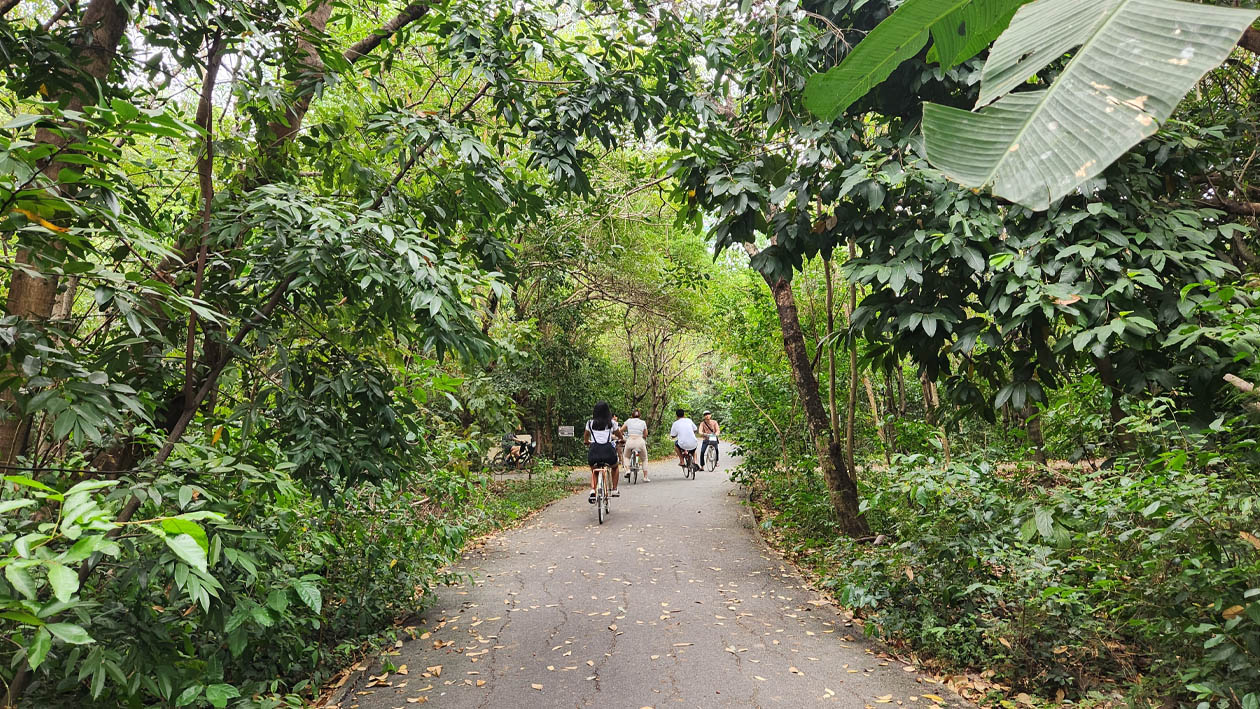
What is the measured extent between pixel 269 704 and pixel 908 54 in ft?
11.1

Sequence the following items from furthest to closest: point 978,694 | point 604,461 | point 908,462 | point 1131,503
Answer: point 604,461, point 908,462, point 978,694, point 1131,503

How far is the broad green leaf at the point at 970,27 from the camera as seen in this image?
0.58 m

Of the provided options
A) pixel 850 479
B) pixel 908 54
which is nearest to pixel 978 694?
pixel 850 479

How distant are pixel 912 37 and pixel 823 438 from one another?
617 cm

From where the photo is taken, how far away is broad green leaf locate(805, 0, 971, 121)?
0.57 m

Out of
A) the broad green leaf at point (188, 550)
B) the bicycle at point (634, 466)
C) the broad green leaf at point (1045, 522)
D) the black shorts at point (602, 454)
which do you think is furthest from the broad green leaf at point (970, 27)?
the bicycle at point (634, 466)

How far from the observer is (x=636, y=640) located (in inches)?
175

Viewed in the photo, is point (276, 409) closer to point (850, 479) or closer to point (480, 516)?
point (480, 516)

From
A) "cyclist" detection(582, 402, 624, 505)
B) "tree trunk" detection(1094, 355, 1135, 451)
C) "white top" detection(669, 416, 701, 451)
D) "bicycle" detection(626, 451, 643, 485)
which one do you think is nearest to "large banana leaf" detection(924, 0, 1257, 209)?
"tree trunk" detection(1094, 355, 1135, 451)

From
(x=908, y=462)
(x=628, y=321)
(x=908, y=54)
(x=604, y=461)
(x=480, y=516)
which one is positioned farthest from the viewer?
(x=628, y=321)

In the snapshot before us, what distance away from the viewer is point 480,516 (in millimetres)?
6207

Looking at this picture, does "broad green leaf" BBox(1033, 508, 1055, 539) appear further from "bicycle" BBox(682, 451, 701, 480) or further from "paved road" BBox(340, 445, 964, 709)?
"bicycle" BBox(682, 451, 701, 480)

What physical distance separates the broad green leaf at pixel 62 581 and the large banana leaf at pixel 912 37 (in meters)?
1.40

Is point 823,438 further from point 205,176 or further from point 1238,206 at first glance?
point 205,176
